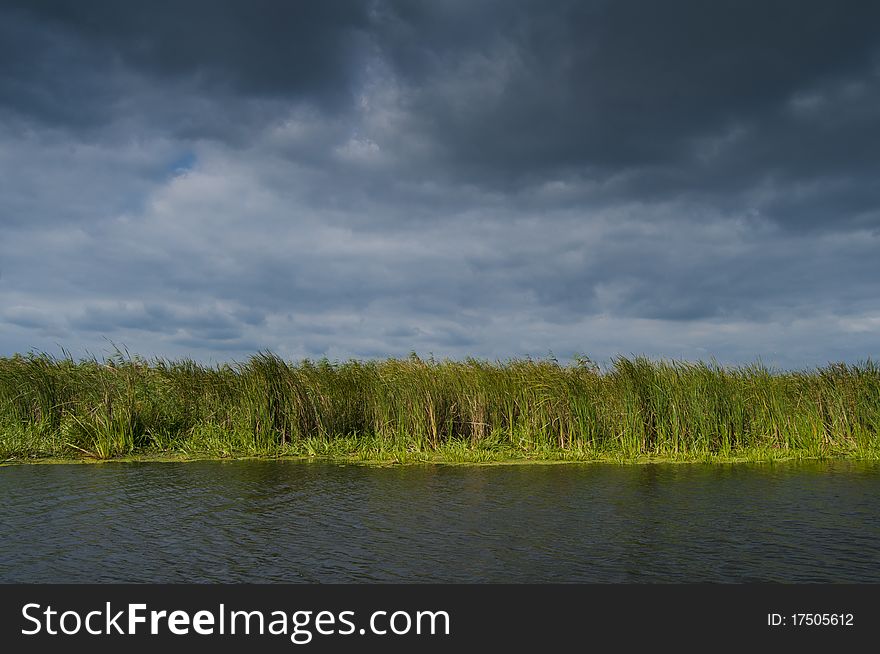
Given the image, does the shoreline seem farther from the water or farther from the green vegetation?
the water

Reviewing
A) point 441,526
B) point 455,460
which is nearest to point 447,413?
point 455,460

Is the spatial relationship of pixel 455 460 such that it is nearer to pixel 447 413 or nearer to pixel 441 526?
pixel 447 413

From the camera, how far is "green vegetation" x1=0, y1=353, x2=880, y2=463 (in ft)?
47.6

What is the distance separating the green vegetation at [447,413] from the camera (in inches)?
571

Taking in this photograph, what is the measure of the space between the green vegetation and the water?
1990mm

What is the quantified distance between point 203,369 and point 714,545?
43.0 feet

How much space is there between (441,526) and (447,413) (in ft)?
24.7

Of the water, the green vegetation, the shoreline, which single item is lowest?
the water

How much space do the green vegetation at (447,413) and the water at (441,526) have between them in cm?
199

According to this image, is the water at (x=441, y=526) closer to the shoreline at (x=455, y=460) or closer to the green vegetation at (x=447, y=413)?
the shoreline at (x=455, y=460)

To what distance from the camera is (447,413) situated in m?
15.5

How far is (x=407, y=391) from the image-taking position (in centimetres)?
1495

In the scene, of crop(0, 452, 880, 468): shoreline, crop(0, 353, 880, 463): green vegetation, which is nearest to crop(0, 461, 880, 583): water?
crop(0, 452, 880, 468): shoreline

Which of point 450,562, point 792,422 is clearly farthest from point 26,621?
point 792,422
